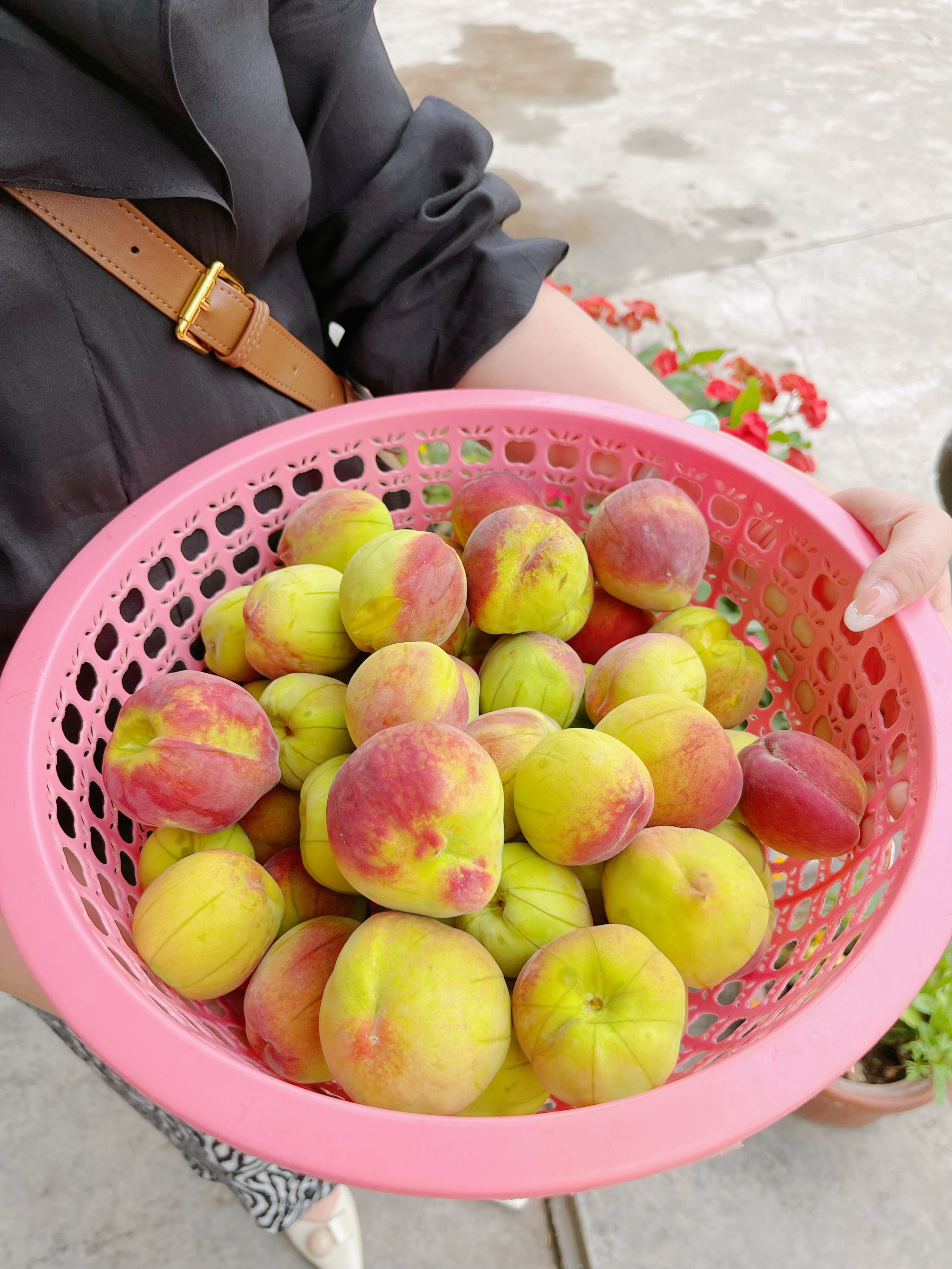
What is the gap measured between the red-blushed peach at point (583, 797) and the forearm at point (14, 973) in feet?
1.58

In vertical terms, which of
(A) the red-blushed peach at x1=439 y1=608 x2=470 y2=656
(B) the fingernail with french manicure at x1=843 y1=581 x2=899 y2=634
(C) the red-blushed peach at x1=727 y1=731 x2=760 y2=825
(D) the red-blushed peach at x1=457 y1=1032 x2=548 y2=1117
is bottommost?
(D) the red-blushed peach at x1=457 y1=1032 x2=548 y2=1117

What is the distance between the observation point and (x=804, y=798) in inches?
32.2

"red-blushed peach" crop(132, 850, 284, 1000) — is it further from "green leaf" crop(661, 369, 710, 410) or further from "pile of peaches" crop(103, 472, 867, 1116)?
"green leaf" crop(661, 369, 710, 410)

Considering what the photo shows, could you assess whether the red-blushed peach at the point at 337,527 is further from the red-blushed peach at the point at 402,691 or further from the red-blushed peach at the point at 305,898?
the red-blushed peach at the point at 305,898

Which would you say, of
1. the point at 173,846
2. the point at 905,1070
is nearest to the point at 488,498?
the point at 173,846

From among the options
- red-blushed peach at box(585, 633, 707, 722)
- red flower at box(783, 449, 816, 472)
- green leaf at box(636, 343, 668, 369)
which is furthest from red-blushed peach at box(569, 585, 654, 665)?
green leaf at box(636, 343, 668, 369)

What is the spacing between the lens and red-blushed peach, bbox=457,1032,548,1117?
2.30 feet

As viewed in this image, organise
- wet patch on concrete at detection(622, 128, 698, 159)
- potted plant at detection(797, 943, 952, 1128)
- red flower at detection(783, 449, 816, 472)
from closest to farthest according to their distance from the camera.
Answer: potted plant at detection(797, 943, 952, 1128)
red flower at detection(783, 449, 816, 472)
wet patch on concrete at detection(622, 128, 698, 159)

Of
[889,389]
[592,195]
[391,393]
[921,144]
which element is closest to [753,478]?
[391,393]

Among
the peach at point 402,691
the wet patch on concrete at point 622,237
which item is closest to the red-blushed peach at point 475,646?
the peach at point 402,691

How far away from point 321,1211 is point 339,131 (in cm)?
153

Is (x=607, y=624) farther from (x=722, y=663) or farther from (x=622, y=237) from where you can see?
(x=622, y=237)

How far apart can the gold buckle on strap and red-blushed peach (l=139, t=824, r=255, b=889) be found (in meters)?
0.48

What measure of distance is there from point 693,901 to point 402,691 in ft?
0.97
